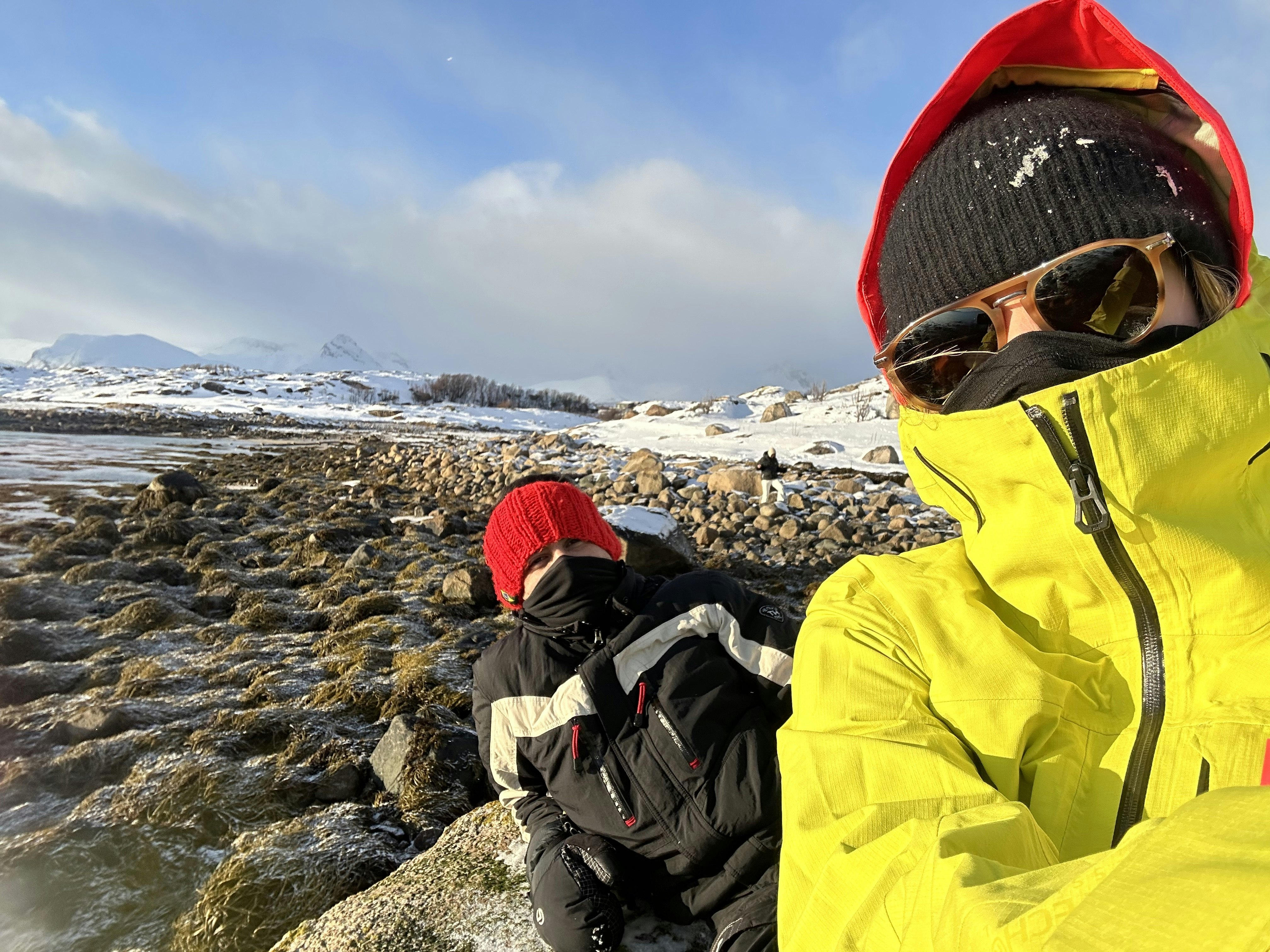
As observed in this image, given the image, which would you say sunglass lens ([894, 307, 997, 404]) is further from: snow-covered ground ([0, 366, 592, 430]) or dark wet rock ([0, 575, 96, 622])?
snow-covered ground ([0, 366, 592, 430])

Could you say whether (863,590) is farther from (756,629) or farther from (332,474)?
(332,474)

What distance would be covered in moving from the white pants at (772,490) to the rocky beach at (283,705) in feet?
0.41

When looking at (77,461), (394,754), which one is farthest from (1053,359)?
(77,461)

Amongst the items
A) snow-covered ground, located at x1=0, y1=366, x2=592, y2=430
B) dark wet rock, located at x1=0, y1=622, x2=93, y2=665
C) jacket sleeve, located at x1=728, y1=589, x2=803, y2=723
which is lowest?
dark wet rock, located at x1=0, y1=622, x2=93, y2=665

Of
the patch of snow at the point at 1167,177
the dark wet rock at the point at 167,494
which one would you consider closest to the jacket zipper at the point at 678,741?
the patch of snow at the point at 1167,177

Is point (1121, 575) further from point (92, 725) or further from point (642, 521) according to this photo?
point (642, 521)

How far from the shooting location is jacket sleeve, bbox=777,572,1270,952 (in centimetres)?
52

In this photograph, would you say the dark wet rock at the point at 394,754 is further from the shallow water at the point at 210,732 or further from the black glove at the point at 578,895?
the black glove at the point at 578,895

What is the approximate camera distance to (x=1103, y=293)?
40.5 inches

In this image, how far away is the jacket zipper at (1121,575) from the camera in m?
0.88

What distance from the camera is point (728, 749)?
1812 mm

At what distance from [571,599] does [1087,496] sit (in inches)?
64.4

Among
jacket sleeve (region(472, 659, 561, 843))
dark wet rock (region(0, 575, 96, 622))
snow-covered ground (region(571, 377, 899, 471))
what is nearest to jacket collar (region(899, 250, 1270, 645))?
jacket sleeve (region(472, 659, 561, 843))

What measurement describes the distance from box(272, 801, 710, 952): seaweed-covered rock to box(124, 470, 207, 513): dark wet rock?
10.5 meters
